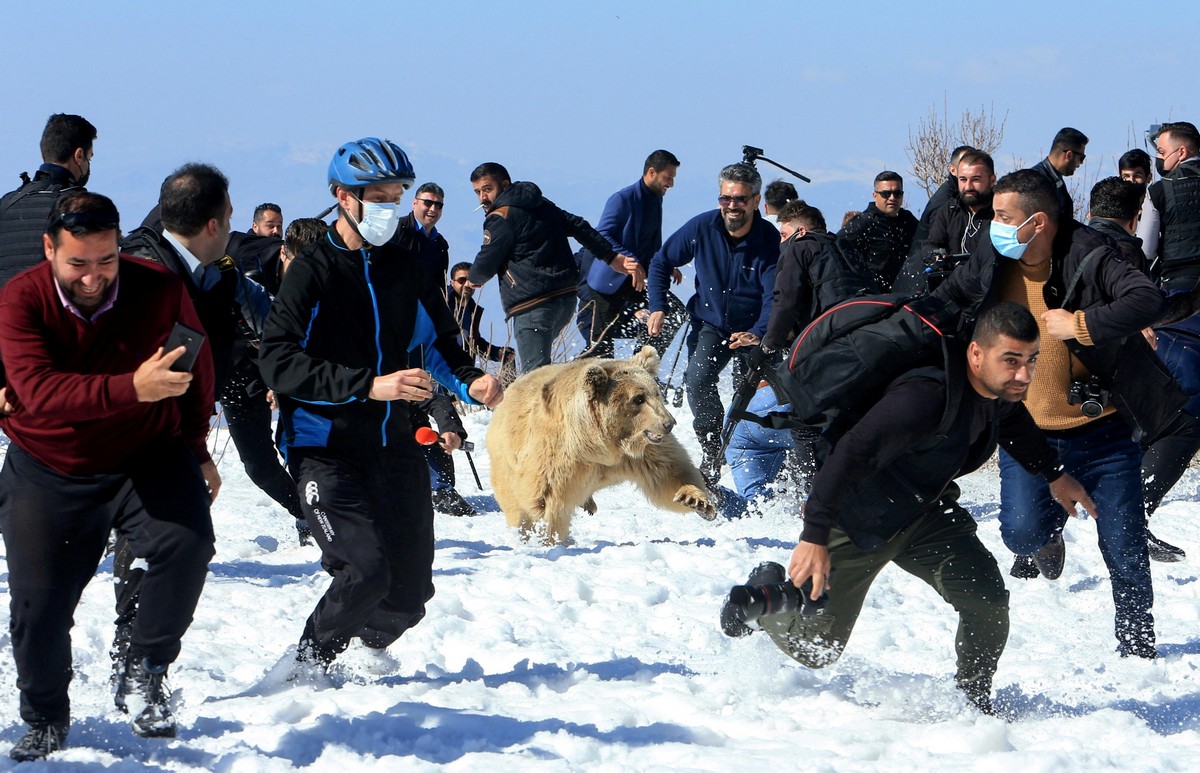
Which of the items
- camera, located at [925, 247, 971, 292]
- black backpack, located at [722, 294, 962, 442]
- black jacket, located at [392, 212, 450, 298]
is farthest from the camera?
black jacket, located at [392, 212, 450, 298]

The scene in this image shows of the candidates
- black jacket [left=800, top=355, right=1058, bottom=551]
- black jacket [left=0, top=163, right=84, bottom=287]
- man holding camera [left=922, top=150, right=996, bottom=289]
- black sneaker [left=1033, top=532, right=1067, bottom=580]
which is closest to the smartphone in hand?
black jacket [left=800, top=355, right=1058, bottom=551]

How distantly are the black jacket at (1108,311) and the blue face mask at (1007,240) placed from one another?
123mm

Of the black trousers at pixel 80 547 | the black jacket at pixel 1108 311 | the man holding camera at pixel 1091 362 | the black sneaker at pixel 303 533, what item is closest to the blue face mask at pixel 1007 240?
the man holding camera at pixel 1091 362

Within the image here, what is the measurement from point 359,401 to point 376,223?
647 mm

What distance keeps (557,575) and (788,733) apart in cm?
261

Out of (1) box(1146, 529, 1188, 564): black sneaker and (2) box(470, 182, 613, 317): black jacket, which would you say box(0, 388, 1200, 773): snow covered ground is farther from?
(2) box(470, 182, 613, 317): black jacket

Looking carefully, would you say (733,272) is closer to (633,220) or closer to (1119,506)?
(633,220)

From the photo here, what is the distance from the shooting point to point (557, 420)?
817 centimetres

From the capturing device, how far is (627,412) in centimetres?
812

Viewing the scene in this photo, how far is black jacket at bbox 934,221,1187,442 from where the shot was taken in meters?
5.46

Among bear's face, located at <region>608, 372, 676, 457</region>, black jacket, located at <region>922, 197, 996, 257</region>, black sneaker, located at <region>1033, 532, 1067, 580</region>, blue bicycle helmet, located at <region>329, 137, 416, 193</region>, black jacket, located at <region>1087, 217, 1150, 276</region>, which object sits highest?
black jacket, located at <region>922, 197, 996, 257</region>

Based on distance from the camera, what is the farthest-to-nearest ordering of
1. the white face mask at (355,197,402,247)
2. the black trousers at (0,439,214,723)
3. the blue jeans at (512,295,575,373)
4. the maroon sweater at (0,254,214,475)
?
the blue jeans at (512,295,575,373)
the white face mask at (355,197,402,247)
the black trousers at (0,439,214,723)
the maroon sweater at (0,254,214,475)

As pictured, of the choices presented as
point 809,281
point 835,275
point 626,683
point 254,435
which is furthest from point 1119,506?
point 254,435

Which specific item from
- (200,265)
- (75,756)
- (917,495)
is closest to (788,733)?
(917,495)
